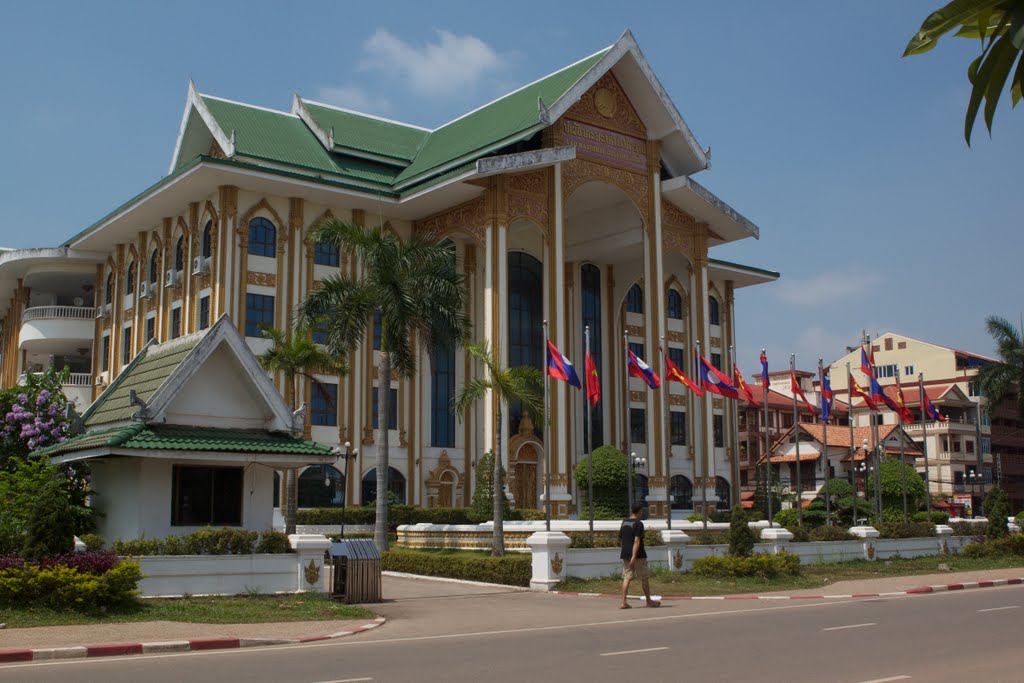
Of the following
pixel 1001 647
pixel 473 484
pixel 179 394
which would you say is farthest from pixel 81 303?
pixel 1001 647

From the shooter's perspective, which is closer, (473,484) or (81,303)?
(473,484)

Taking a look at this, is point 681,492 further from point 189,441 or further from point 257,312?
point 189,441

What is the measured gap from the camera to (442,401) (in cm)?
4503

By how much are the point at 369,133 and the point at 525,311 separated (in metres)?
10.8

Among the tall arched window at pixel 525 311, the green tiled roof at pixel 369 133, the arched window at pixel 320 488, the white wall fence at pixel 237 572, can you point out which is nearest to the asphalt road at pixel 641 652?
the white wall fence at pixel 237 572

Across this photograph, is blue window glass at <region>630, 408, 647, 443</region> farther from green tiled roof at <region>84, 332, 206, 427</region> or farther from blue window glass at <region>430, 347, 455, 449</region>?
green tiled roof at <region>84, 332, 206, 427</region>

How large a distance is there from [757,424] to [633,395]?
28.4 metres

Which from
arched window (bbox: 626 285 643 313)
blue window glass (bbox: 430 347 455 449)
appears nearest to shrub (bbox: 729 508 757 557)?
blue window glass (bbox: 430 347 455 449)

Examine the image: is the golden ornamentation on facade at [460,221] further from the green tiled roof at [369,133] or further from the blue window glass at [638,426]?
the blue window glass at [638,426]

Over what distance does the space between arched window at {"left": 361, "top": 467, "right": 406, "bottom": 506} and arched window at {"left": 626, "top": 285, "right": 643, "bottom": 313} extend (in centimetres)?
1576

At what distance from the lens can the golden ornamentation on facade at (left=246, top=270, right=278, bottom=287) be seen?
40469mm

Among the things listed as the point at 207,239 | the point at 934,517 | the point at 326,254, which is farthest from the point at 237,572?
the point at 934,517

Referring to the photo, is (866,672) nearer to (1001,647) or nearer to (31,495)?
(1001,647)

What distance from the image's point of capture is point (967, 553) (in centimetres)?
3256
